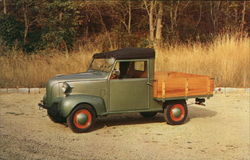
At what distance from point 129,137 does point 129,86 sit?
1045 millimetres

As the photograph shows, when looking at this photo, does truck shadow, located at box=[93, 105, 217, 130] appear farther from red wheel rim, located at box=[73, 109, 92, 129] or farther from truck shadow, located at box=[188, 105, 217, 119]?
red wheel rim, located at box=[73, 109, 92, 129]

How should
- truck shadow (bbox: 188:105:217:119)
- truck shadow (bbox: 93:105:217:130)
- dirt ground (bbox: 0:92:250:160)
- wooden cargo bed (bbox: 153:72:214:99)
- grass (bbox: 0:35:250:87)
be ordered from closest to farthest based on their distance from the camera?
dirt ground (bbox: 0:92:250:160) < wooden cargo bed (bbox: 153:72:214:99) < truck shadow (bbox: 93:105:217:130) < truck shadow (bbox: 188:105:217:119) < grass (bbox: 0:35:250:87)

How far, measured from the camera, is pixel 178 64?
13086 millimetres

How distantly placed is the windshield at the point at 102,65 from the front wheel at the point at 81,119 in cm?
88

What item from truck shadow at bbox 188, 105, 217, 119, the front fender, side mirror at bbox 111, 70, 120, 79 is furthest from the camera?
truck shadow at bbox 188, 105, 217, 119

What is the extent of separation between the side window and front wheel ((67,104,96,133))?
808mm

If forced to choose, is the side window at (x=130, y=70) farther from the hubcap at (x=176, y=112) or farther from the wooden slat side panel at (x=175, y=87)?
the hubcap at (x=176, y=112)

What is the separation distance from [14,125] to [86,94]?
157 cm

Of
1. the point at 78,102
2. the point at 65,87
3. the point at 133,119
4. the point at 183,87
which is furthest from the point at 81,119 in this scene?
the point at 183,87

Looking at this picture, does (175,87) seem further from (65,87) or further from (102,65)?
(65,87)

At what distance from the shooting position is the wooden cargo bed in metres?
6.68

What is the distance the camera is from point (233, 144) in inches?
227

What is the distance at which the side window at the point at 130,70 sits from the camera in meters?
6.62

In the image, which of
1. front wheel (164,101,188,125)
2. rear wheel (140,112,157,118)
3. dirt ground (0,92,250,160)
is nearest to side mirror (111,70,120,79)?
dirt ground (0,92,250,160)
